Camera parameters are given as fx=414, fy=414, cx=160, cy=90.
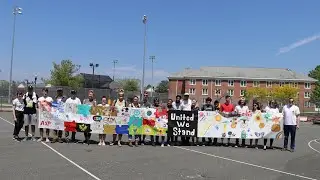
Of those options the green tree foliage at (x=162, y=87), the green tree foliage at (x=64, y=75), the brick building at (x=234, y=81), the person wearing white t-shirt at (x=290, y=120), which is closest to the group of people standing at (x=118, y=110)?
the person wearing white t-shirt at (x=290, y=120)

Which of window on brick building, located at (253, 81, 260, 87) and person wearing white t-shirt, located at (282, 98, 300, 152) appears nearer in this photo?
person wearing white t-shirt, located at (282, 98, 300, 152)

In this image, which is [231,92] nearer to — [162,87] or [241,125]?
[162,87]

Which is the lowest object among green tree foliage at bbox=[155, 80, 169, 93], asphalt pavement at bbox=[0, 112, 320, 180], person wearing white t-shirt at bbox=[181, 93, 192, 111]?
asphalt pavement at bbox=[0, 112, 320, 180]

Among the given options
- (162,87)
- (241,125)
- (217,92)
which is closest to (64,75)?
(217,92)

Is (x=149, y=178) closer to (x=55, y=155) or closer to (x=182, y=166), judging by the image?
(x=182, y=166)

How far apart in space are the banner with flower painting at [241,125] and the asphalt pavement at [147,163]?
3.87 feet

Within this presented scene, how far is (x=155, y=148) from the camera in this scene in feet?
47.1

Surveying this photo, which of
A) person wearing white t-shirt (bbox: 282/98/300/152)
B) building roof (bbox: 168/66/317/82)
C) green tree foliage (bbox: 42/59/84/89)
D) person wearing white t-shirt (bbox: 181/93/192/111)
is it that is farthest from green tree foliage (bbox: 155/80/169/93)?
person wearing white t-shirt (bbox: 282/98/300/152)

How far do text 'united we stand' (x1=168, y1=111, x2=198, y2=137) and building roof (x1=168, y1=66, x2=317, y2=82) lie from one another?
99.1 metres

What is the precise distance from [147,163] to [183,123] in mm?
4871

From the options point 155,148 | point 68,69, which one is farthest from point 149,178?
point 68,69

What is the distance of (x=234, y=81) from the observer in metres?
114

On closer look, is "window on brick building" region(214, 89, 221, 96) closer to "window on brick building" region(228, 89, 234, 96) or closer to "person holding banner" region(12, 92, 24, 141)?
"window on brick building" region(228, 89, 234, 96)

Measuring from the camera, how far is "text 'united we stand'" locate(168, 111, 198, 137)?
→ 51.3 ft
